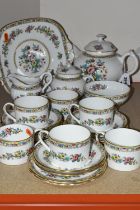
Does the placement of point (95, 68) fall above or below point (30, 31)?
below

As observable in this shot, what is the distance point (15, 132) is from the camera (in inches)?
39.8

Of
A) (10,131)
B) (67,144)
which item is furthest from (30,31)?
(67,144)

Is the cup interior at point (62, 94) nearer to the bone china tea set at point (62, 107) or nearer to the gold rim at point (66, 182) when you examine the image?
the bone china tea set at point (62, 107)

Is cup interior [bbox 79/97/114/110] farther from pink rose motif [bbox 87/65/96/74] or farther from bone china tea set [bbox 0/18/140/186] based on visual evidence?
pink rose motif [bbox 87/65/96/74]

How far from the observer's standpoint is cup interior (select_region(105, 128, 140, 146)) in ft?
3.21

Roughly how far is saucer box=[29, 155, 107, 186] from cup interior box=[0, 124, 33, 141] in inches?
4.4

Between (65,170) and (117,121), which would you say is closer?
(65,170)

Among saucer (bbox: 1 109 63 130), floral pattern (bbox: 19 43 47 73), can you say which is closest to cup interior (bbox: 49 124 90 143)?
saucer (bbox: 1 109 63 130)

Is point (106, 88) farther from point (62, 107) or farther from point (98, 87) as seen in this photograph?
point (62, 107)

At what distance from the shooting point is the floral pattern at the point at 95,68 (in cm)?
Answer: 131

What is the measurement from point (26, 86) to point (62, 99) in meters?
0.12

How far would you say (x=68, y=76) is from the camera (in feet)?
4.17

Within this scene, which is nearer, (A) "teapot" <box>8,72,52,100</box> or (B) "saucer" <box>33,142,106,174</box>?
(B) "saucer" <box>33,142,106,174</box>

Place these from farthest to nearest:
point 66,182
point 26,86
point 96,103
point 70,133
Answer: point 26,86 → point 96,103 → point 70,133 → point 66,182
